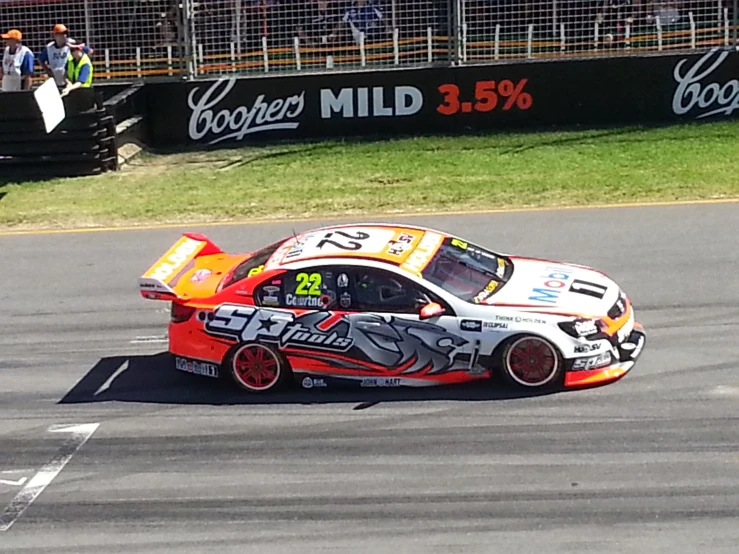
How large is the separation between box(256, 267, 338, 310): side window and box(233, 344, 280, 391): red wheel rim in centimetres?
39

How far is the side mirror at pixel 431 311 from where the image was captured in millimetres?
9203

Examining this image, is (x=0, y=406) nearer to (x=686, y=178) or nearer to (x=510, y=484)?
(x=510, y=484)

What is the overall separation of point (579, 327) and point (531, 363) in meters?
0.46

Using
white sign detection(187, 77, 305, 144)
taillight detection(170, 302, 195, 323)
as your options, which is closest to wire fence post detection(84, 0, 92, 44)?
white sign detection(187, 77, 305, 144)

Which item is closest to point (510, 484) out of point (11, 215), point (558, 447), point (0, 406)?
point (558, 447)

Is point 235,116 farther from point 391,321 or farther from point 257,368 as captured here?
point 391,321

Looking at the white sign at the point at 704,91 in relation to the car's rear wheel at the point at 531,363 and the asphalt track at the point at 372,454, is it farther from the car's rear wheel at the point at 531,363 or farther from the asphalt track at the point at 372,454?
the car's rear wheel at the point at 531,363

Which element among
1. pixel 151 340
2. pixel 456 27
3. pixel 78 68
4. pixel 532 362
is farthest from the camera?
pixel 456 27

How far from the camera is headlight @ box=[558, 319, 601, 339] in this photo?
9273mm

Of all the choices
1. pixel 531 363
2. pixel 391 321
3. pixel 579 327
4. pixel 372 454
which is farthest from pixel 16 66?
pixel 372 454

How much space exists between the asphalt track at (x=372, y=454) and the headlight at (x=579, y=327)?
48 cm

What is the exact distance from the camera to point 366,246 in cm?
973

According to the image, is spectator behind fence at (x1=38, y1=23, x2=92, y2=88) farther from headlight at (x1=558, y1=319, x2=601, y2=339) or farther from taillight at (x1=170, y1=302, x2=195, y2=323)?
headlight at (x1=558, y1=319, x2=601, y2=339)

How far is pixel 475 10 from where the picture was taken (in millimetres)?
20578
